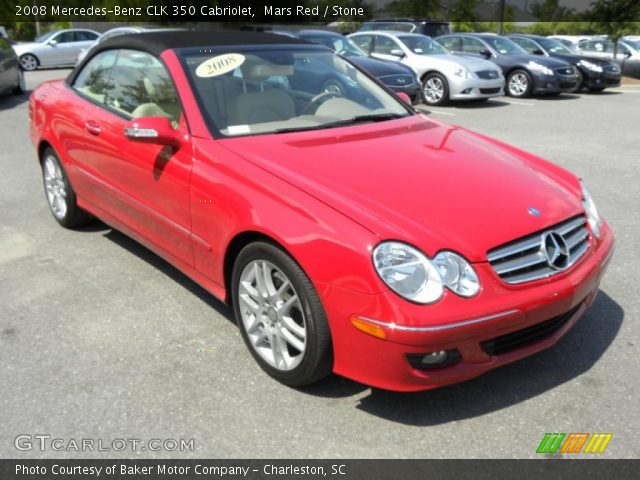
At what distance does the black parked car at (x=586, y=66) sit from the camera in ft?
Answer: 52.2

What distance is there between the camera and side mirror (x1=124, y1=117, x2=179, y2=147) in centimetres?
353

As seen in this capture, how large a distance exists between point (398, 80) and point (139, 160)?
28.9 ft

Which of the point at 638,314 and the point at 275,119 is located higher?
the point at 275,119

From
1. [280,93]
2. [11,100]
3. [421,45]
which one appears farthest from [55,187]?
[421,45]

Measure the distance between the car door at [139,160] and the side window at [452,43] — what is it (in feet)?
42.6

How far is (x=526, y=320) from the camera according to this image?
9.01ft

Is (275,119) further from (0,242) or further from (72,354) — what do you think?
(0,242)

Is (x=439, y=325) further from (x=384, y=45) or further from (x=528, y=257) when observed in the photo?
(x=384, y=45)

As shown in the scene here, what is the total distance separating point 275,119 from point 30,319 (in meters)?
1.91

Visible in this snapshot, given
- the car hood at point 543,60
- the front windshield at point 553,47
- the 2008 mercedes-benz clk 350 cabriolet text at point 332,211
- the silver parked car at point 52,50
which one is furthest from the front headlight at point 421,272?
the silver parked car at point 52,50

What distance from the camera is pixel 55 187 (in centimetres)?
539

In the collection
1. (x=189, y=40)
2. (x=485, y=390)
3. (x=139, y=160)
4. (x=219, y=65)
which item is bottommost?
(x=485, y=390)
